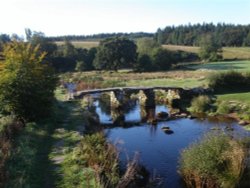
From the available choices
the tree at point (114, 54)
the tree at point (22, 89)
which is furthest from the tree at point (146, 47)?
the tree at point (22, 89)

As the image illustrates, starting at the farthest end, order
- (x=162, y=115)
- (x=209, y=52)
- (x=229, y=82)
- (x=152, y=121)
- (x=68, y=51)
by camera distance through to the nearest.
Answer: (x=209, y=52)
(x=68, y=51)
(x=229, y=82)
(x=162, y=115)
(x=152, y=121)

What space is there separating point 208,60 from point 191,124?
79357 millimetres

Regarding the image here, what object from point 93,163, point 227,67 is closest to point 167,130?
point 93,163

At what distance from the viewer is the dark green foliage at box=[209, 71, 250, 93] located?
190ft

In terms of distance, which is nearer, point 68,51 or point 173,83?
point 173,83

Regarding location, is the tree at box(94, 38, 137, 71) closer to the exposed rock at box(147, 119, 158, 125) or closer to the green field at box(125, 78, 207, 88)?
the green field at box(125, 78, 207, 88)

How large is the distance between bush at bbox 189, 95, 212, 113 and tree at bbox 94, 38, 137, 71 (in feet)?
160

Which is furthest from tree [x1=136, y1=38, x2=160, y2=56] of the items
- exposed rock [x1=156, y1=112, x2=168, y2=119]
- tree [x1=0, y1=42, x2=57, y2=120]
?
tree [x1=0, y1=42, x2=57, y2=120]

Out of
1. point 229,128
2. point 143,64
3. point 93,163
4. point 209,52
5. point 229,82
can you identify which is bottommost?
point 229,128

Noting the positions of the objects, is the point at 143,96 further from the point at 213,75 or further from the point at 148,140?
the point at 148,140

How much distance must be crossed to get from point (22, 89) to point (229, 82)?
113 ft

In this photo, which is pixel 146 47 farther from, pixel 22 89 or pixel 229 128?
pixel 22 89

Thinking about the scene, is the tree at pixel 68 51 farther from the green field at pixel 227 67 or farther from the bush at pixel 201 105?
the bush at pixel 201 105

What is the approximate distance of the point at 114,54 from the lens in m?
97.6
